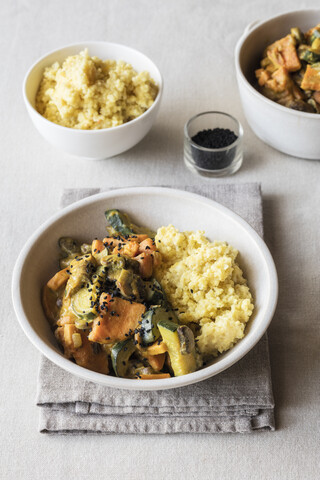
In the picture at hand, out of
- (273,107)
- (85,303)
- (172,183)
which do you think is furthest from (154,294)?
(273,107)

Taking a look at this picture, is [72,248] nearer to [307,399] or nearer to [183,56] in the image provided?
[307,399]

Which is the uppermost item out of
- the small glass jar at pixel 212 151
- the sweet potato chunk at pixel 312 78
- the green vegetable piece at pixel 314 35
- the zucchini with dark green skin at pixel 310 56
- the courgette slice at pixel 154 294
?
the green vegetable piece at pixel 314 35

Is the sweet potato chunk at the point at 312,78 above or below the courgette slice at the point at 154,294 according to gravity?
above

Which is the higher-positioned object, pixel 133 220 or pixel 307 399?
pixel 133 220

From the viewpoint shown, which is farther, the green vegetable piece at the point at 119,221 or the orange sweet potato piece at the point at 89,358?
the green vegetable piece at the point at 119,221

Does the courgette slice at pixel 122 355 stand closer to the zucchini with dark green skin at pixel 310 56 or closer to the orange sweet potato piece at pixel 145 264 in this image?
the orange sweet potato piece at pixel 145 264

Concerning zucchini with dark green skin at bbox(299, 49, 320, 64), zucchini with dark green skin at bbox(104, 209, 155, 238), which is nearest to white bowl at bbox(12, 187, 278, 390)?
zucchini with dark green skin at bbox(104, 209, 155, 238)

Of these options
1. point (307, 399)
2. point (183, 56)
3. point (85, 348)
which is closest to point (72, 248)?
point (85, 348)

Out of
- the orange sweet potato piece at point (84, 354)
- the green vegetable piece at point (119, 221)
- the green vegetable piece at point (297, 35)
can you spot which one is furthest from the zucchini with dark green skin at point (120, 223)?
the green vegetable piece at point (297, 35)
